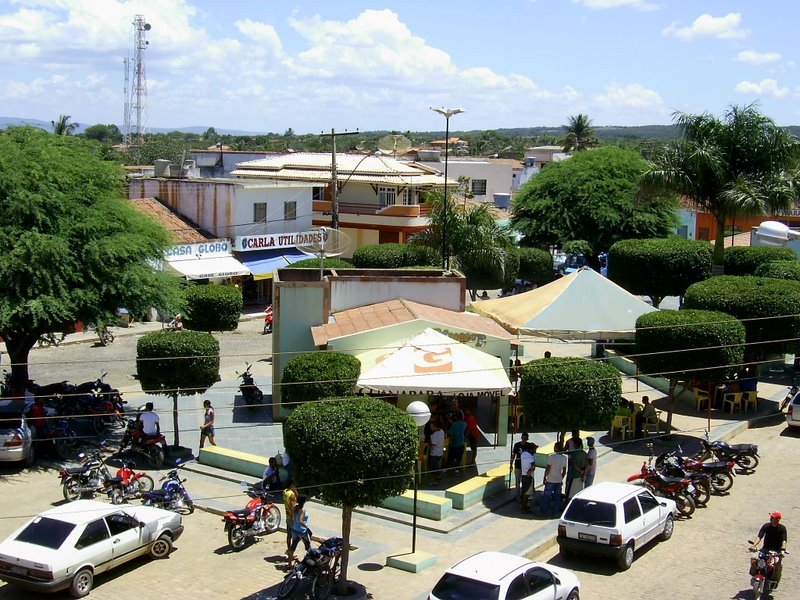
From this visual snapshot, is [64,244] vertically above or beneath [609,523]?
above

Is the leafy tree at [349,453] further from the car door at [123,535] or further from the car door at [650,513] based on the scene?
the car door at [650,513]

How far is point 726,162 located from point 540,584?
22191mm

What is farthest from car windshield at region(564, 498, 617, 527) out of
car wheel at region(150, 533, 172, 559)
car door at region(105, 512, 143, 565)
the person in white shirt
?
car door at region(105, 512, 143, 565)

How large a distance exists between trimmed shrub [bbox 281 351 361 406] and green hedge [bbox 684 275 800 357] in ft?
33.5

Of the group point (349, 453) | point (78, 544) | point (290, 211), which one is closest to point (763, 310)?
point (349, 453)

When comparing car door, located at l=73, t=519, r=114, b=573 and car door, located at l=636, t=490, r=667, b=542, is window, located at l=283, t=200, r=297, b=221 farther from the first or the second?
car door, located at l=636, t=490, r=667, b=542

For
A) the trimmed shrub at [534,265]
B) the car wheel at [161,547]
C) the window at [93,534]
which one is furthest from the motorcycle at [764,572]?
the trimmed shrub at [534,265]

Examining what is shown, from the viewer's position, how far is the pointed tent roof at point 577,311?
80.6 ft

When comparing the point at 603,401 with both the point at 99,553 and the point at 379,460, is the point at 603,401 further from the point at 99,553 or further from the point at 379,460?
the point at 99,553

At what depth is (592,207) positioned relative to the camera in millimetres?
50625

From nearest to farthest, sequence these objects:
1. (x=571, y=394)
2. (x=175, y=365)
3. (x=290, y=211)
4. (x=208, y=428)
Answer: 1. (x=571, y=394)
2. (x=175, y=365)
3. (x=208, y=428)
4. (x=290, y=211)

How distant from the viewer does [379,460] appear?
1377cm

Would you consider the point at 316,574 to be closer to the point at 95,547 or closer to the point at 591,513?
the point at 95,547

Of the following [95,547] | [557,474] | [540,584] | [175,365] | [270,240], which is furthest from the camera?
[270,240]
